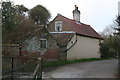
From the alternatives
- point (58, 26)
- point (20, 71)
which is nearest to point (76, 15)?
point (58, 26)

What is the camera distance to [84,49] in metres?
30.5

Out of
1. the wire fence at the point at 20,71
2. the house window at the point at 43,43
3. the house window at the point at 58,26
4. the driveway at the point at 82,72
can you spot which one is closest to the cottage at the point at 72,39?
the house window at the point at 58,26

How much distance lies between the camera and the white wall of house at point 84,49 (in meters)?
26.5

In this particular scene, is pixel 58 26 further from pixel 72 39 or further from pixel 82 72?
pixel 82 72

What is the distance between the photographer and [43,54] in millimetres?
23125

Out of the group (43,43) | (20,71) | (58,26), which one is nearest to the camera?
(20,71)

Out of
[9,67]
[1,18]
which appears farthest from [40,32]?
[9,67]

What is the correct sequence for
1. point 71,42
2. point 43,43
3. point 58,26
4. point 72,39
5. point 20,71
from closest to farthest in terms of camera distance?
point 20,71
point 43,43
point 71,42
point 72,39
point 58,26

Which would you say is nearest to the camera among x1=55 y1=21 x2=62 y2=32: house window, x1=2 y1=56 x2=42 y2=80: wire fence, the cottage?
x1=2 y1=56 x2=42 y2=80: wire fence

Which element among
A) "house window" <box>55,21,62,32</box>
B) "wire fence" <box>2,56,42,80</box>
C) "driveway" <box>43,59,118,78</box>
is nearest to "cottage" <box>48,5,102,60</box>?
"house window" <box>55,21,62,32</box>

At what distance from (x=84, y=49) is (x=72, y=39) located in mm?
4774

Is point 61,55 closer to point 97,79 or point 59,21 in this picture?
point 59,21

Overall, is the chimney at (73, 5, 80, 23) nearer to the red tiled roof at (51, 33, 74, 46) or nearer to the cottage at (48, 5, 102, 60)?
the cottage at (48, 5, 102, 60)

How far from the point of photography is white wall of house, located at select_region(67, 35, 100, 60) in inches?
1045
